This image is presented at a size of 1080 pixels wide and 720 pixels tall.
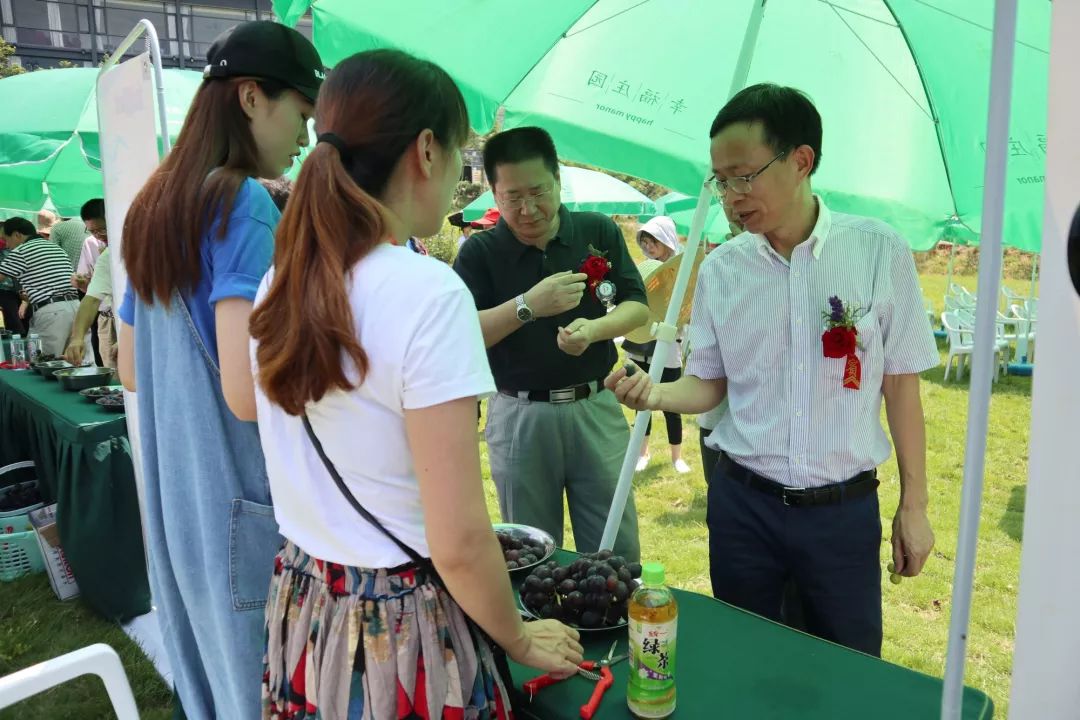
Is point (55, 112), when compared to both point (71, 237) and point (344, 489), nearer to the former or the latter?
point (71, 237)

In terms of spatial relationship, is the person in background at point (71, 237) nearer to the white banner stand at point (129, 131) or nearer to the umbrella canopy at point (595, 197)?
the umbrella canopy at point (595, 197)

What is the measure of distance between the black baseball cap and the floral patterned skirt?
37.7 inches

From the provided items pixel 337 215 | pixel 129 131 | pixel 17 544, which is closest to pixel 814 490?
pixel 337 215

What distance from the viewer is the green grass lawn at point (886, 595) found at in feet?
10.1

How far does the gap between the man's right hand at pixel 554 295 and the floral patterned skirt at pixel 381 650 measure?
52.4 inches

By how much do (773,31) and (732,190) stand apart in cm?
97

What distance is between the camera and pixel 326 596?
1154 millimetres

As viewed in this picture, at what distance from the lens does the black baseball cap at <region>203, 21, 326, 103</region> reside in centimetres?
152

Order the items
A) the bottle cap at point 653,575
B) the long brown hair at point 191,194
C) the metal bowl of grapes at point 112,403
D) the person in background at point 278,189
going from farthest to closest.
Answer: the metal bowl of grapes at point 112,403, the person in background at point 278,189, the long brown hair at point 191,194, the bottle cap at point 653,575

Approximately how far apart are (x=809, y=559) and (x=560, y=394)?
112 cm

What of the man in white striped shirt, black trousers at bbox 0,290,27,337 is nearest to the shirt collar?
the man in white striped shirt

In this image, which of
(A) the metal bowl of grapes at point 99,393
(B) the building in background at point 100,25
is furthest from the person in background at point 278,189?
(B) the building in background at point 100,25

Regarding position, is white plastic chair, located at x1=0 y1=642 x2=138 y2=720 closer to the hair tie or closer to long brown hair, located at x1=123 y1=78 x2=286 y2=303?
long brown hair, located at x1=123 y1=78 x2=286 y2=303

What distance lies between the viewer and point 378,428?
1.06 m
